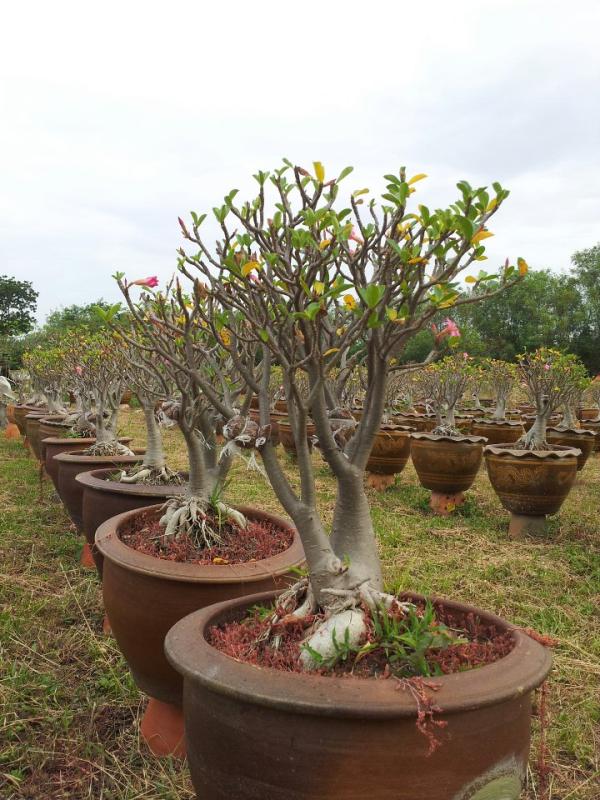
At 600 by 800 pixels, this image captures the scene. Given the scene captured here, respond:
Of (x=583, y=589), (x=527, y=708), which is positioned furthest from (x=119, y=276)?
(x=583, y=589)

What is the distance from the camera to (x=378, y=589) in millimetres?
1986

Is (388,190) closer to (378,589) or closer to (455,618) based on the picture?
(378,589)

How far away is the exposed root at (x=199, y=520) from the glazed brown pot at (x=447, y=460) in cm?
404

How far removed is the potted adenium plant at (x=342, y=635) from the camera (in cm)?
141

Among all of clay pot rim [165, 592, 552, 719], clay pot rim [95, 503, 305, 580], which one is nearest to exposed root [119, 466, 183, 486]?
clay pot rim [95, 503, 305, 580]

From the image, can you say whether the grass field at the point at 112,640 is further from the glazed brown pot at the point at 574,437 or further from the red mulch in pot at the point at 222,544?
the glazed brown pot at the point at 574,437

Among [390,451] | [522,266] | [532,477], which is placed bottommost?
[390,451]

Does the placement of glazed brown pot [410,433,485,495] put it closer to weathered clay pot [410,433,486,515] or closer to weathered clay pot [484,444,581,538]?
weathered clay pot [410,433,486,515]

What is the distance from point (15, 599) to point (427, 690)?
11.0ft

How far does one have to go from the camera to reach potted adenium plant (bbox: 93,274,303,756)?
240 cm

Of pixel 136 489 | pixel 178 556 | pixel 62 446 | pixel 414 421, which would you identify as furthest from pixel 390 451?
pixel 178 556

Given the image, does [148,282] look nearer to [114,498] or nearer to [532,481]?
[114,498]

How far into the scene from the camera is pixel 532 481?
5699 mm

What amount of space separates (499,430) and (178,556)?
24.4 feet
